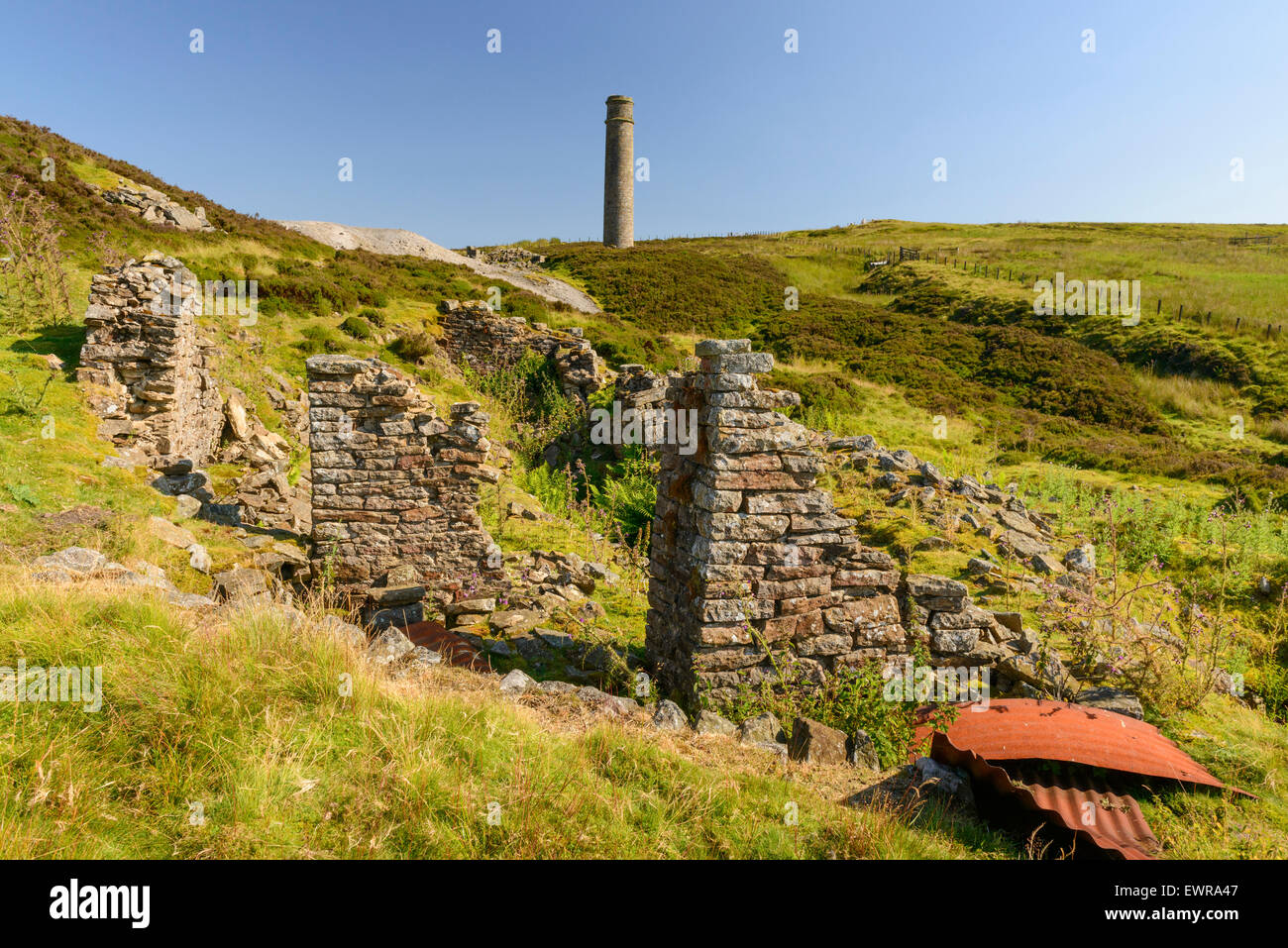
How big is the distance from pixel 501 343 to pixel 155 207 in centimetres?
1372

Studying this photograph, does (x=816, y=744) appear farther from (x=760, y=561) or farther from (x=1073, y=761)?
(x=1073, y=761)

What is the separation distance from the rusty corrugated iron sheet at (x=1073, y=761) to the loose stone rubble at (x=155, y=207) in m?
27.1

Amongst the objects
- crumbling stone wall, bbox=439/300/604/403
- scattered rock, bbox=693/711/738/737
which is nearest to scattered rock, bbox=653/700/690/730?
scattered rock, bbox=693/711/738/737

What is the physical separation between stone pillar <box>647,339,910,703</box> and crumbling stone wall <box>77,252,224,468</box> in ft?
29.6

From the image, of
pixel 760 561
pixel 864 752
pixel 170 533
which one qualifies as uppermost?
pixel 760 561

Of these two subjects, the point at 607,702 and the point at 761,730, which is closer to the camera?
the point at 761,730

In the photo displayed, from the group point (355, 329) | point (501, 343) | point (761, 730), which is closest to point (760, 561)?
point (761, 730)

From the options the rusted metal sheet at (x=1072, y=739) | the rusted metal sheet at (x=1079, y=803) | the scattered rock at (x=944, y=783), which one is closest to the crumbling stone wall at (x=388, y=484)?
the scattered rock at (x=944, y=783)

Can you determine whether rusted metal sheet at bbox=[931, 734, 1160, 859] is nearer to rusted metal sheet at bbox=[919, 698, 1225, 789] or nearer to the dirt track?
rusted metal sheet at bbox=[919, 698, 1225, 789]

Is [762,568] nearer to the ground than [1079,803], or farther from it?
farther from it

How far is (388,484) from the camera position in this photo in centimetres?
745

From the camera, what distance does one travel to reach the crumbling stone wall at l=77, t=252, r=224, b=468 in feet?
31.9
